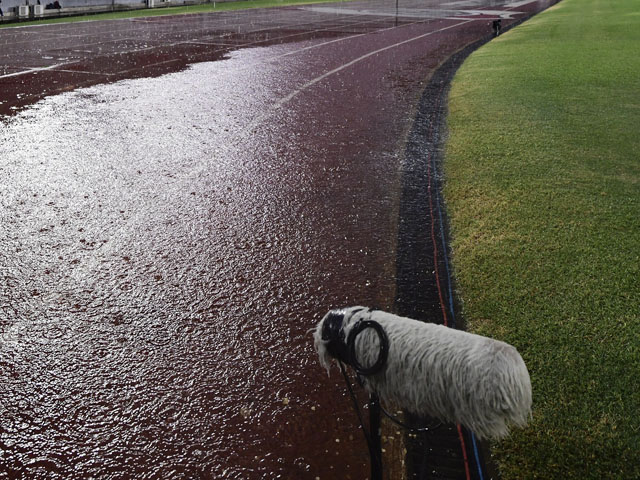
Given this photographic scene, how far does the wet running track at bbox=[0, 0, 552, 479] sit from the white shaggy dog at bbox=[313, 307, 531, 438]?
0.86 meters

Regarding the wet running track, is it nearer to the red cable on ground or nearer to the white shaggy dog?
the red cable on ground

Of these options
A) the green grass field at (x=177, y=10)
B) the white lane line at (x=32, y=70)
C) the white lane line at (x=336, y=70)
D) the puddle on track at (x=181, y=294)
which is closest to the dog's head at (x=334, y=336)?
the puddle on track at (x=181, y=294)

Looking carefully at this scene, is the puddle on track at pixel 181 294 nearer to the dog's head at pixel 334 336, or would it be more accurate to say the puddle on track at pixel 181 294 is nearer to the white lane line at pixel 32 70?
the dog's head at pixel 334 336

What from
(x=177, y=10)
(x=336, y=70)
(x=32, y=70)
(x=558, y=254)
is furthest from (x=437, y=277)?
(x=177, y=10)

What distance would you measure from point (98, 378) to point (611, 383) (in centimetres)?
297

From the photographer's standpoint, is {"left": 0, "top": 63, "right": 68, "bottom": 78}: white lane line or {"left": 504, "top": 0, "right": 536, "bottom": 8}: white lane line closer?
{"left": 0, "top": 63, "right": 68, "bottom": 78}: white lane line

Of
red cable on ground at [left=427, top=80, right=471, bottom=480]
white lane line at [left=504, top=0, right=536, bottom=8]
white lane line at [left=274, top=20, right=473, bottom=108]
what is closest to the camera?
red cable on ground at [left=427, top=80, right=471, bottom=480]

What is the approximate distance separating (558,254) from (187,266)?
2998 mm

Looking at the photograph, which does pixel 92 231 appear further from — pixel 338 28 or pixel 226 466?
pixel 338 28

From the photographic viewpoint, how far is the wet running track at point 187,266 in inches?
125

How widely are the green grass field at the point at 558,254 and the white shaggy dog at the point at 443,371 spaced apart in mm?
936

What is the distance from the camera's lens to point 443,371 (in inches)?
87.4

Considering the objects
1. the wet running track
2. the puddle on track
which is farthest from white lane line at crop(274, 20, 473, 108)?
the puddle on track

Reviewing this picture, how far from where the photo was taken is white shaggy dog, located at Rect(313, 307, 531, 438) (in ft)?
6.98
